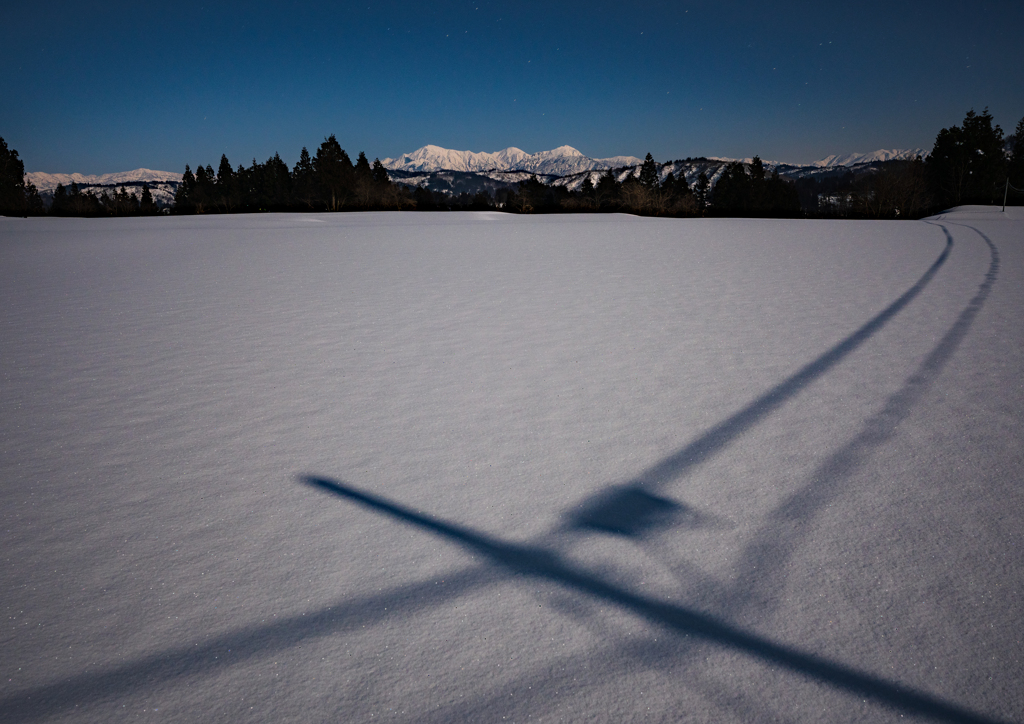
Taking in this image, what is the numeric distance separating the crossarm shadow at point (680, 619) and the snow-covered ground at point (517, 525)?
0.01 metres

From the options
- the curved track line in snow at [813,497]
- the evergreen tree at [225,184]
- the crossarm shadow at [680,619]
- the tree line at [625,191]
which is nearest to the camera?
the crossarm shadow at [680,619]

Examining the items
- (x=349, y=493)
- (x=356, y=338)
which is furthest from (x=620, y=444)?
(x=356, y=338)

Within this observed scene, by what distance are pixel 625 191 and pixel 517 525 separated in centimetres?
4298

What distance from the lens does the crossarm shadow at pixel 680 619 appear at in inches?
60.2

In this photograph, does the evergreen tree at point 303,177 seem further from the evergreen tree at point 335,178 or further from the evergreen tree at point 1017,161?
the evergreen tree at point 1017,161

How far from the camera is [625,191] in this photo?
136ft

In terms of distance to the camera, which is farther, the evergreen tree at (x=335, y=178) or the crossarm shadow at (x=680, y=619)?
the evergreen tree at (x=335, y=178)

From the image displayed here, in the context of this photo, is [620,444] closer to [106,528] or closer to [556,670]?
[556,670]

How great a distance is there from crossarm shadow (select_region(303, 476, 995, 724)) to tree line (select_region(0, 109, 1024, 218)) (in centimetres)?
3565

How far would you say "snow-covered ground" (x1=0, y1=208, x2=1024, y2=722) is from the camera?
1.60 meters

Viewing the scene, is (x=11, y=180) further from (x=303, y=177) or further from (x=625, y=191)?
(x=625, y=191)

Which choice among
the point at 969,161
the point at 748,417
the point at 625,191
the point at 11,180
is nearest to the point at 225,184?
the point at 11,180

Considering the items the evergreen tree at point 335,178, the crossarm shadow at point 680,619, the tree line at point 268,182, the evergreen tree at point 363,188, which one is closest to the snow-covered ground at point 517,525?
the crossarm shadow at point 680,619

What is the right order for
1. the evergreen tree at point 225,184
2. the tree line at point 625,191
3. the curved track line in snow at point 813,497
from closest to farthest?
the curved track line in snow at point 813,497 → the tree line at point 625,191 → the evergreen tree at point 225,184
